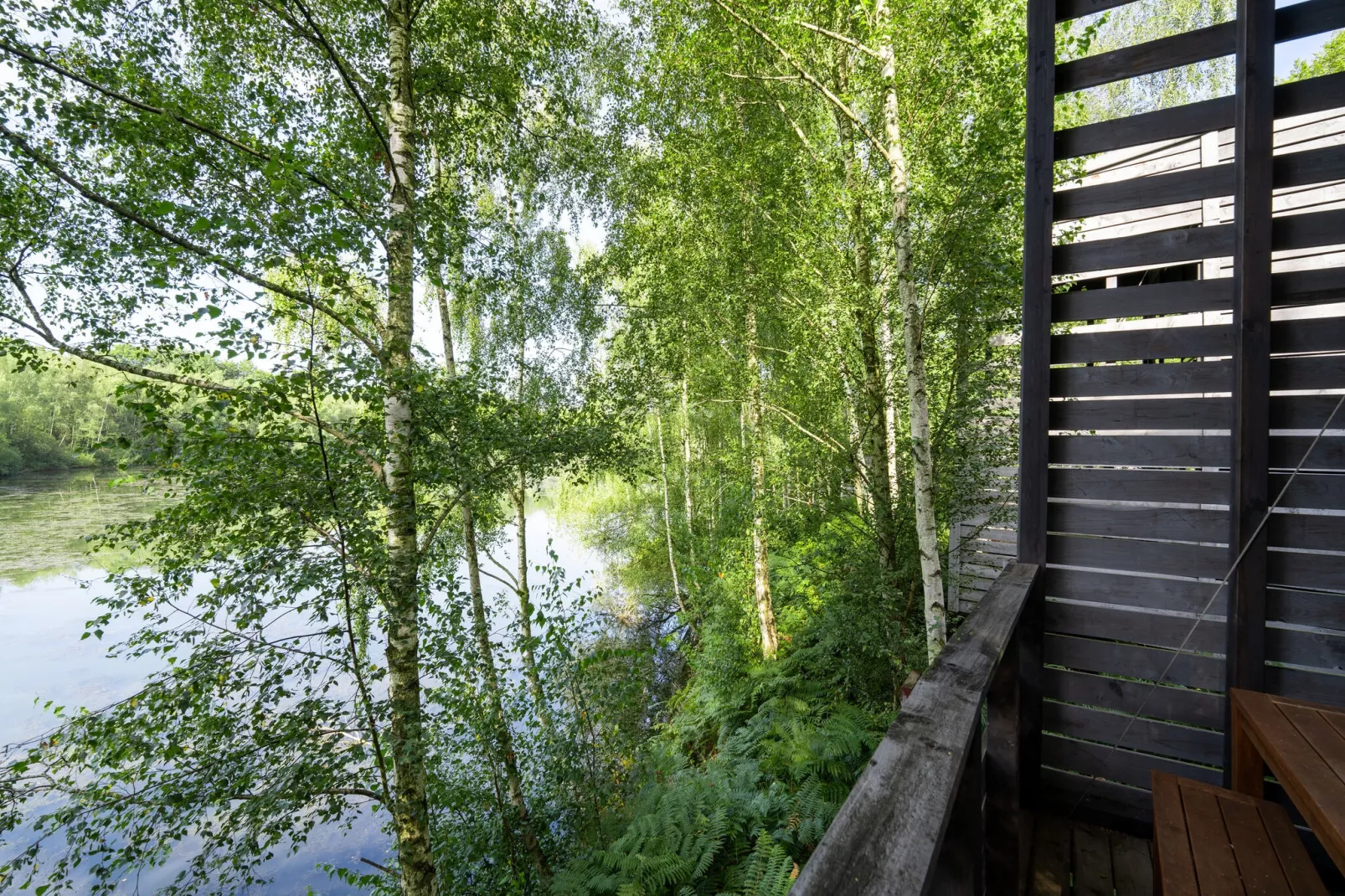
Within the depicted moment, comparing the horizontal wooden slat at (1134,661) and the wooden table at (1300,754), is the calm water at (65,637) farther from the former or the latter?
the wooden table at (1300,754)

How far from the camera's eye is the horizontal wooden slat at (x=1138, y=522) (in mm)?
1854

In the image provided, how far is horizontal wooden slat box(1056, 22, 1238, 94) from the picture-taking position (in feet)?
5.97

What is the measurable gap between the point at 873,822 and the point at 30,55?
16.0 feet

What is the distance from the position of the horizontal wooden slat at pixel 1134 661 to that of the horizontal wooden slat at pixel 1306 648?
15cm

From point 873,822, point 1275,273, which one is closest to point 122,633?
point 873,822

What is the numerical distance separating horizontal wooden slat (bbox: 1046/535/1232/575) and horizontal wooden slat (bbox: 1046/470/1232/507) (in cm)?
16

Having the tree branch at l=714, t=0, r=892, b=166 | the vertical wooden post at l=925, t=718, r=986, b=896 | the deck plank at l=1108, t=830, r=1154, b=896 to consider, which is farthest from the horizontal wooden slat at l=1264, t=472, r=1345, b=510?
the tree branch at l=714, t=0, r=892, b=166

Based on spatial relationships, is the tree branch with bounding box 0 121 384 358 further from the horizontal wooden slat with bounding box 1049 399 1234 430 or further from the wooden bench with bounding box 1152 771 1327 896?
the wooden bench with bounding box 1152 771 1327 896

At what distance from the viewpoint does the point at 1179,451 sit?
190 centimetres

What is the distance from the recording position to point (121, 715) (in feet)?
9.28

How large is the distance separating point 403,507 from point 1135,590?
408 cm

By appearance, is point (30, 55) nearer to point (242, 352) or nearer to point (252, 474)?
point (242, 352)

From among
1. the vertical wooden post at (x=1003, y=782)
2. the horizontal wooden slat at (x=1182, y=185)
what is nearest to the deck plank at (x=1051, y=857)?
the vertical wooden post at (x=1003, y=782)

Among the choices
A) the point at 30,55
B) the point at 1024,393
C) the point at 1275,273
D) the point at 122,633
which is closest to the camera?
the point at 1275,273
